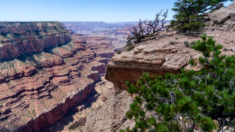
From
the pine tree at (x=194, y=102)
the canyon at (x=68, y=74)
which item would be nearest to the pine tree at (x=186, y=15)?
the canyon at (x=68, y=74)

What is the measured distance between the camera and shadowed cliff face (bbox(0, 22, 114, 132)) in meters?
40.3

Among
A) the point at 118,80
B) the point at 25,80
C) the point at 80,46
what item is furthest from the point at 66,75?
the point at 118,80

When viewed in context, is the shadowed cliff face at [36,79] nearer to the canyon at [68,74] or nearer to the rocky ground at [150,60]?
the canyon at [68,74]

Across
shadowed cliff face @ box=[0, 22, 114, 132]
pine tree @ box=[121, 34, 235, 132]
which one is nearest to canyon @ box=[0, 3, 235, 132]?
shadowed cliff face @ box=[0, 22, 114, 132]

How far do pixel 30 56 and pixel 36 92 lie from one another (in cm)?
2387

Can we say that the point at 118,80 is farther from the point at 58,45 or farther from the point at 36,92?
the point at 58,45

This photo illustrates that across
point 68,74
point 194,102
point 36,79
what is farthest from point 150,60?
point 68,74

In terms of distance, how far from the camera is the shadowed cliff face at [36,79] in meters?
40.3

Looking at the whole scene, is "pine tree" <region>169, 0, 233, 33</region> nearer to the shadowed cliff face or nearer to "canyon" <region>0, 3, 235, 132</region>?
"canyon" <region>0, 3, 235, 132</region>

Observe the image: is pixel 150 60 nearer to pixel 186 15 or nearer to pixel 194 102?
pixel 194 102

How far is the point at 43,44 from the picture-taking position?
7231cm

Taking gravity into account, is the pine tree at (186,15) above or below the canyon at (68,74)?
above

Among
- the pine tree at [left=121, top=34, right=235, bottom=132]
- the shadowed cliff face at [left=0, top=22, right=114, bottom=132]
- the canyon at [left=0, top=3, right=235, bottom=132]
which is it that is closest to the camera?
the pine tree at [left=121, top=34, right=235, bottom=132]

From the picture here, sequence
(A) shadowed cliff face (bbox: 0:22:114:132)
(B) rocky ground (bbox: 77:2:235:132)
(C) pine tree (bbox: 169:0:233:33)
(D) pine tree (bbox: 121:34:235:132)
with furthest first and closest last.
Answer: (A) shadowed cliff face (bbox: 0:22:114:132) → (C) pine tree (bbox: 169:0:233:33) → (B) rocky ground (bbox: 77:2:235:132) → (D) pine tree (bbox: 121:34:235:132)
